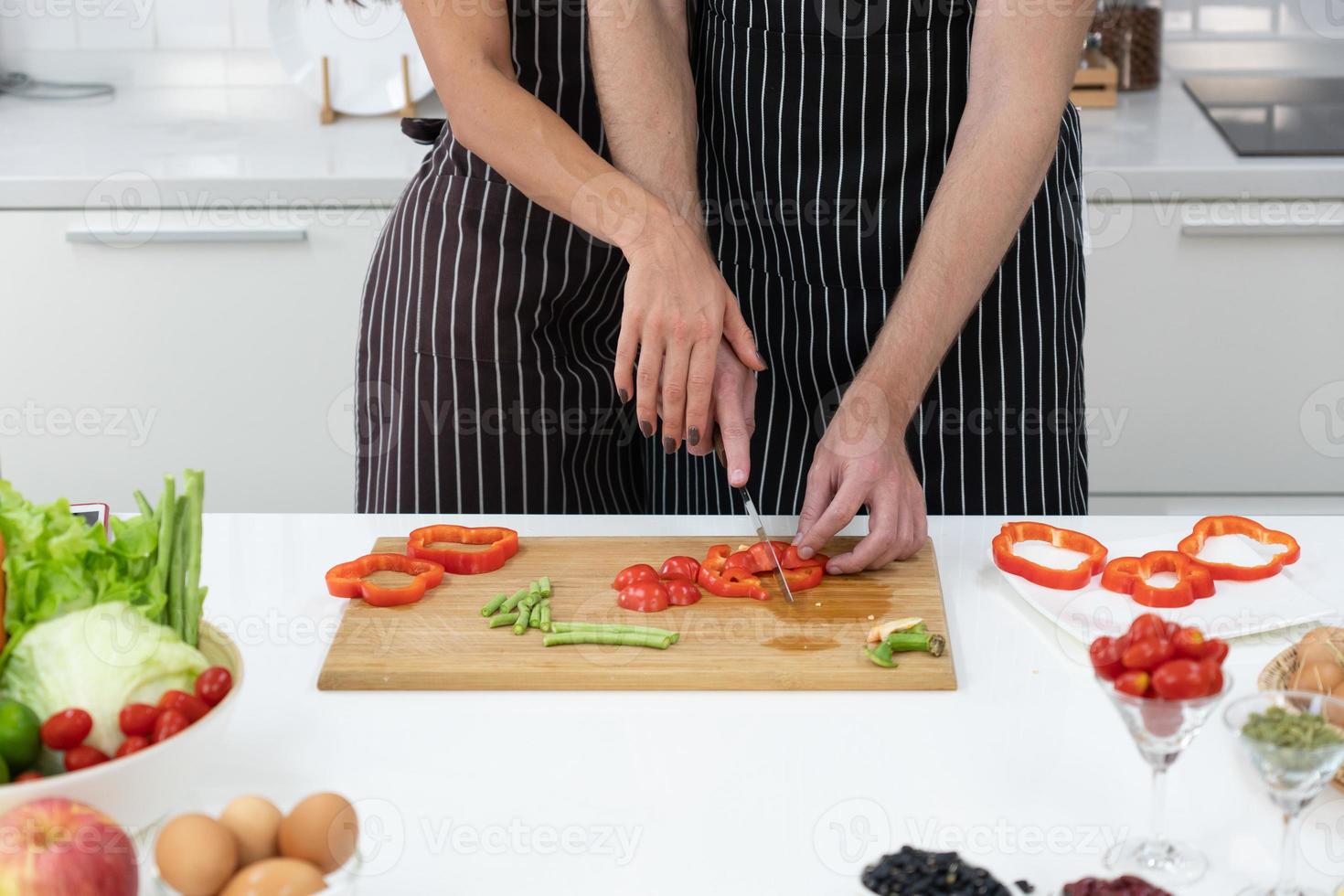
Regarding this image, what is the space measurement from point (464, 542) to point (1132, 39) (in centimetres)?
174

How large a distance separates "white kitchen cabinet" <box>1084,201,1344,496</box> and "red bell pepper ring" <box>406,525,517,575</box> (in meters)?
1.18

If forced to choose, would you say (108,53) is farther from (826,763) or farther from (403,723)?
(826,763)

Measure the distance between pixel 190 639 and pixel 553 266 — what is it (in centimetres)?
73

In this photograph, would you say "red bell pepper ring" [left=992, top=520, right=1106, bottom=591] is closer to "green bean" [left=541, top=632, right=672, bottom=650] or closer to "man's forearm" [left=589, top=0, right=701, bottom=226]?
"green bean" [left=541, top=632, right=672, bottom=650]

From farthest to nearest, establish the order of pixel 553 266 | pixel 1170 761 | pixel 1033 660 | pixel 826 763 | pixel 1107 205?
1. pixel 1107 205
2. pixel 553 266
3. pixel 1033 660
4. pixel 826 763
5. pixel 1170 761

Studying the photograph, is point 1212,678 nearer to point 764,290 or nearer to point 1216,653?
point 1216,653

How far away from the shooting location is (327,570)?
1.23 m

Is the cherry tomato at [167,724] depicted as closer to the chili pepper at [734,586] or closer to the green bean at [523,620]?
the green bean at [523,620]

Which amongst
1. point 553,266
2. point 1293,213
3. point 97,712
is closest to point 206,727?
point 97,712

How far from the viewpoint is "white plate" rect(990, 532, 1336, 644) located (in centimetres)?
109

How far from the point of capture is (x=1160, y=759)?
2.61 ft

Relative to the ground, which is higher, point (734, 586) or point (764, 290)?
point (764, 290)
